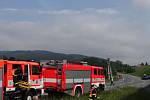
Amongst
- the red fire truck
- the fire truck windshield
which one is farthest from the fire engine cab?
the red fire truck

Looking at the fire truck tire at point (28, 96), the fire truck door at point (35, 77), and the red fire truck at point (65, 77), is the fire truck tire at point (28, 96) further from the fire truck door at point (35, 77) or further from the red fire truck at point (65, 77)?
the red fire truck at point (65, 77)

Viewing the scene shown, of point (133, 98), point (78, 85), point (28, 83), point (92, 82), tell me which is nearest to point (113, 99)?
point (133, 98)

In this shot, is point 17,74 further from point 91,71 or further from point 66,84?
point 91,71

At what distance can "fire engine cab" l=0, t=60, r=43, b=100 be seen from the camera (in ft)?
78.7

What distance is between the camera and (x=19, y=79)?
25375 millimetres

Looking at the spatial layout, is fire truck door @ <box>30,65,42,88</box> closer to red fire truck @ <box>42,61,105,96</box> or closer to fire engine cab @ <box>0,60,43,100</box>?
fire engine cab @ <box>0,60,43,100</box>

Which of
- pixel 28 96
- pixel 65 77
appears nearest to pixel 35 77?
pixel 28 96

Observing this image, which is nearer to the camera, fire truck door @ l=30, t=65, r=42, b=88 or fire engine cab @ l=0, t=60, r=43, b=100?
fire engine cab @ l=0, t=60, r=43, b=100

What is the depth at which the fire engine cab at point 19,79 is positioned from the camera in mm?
23973

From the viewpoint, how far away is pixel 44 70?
30.3 meters

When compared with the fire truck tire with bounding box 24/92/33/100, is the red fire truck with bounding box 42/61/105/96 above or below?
above

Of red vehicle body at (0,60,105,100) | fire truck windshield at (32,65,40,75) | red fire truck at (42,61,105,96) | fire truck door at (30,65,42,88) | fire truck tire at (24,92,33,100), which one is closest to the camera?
red vehicle body at (0,60,105,100)

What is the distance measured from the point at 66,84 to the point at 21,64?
6.36 m

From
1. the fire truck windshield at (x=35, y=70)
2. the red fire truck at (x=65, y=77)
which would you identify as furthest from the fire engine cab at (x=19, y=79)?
the red fire truck at (x=65, y=77)
